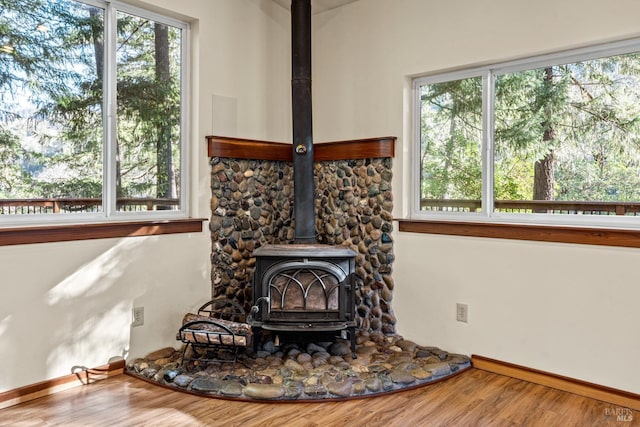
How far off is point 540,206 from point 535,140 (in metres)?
0.44

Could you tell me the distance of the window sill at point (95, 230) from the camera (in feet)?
9.14

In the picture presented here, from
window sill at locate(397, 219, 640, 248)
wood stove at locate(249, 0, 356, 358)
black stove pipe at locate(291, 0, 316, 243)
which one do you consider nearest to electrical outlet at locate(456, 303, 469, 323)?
window sill at locate(397, 219, 640, 248)

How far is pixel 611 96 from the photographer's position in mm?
2945

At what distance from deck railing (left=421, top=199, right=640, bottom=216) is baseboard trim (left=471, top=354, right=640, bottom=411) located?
1.02 m

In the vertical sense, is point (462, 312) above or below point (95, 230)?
below

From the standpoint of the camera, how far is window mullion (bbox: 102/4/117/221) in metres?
3.24

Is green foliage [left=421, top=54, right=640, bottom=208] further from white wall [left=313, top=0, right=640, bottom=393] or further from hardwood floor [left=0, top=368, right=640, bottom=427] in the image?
hardwood floor [left=0, top=368, right=640, bottom=427]

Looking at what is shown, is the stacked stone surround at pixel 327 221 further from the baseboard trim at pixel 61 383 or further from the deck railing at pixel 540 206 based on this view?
the baseboard trim at pixel 61 383

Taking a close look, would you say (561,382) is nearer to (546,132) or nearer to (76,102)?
(546,132)

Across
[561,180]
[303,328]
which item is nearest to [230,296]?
[303,328]

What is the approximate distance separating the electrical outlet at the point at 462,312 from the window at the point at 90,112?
84.2 inches

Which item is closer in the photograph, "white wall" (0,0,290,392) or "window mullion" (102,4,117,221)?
"white wall" (0,0,290,392)

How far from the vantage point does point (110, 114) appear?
3.25m

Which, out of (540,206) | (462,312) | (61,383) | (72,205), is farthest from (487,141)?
(61,383)
